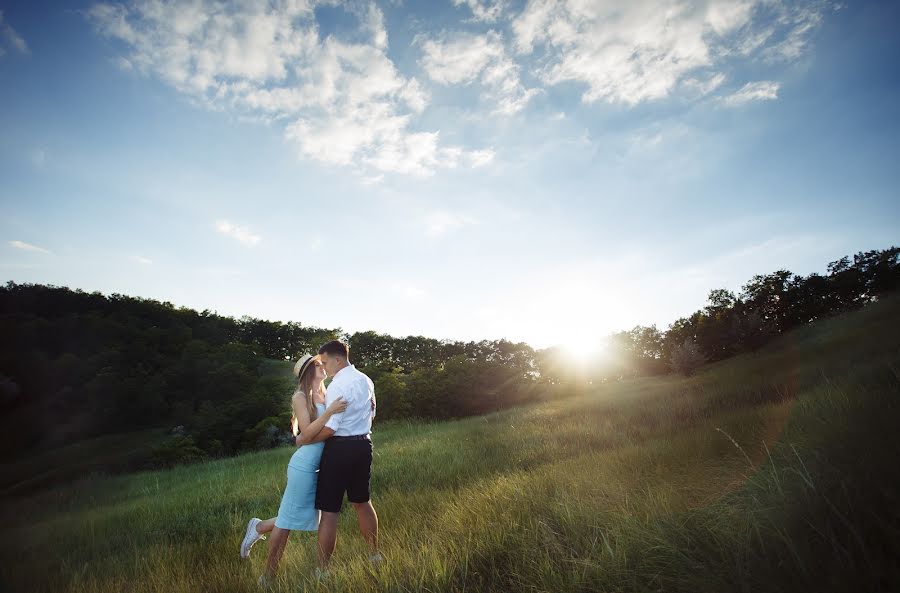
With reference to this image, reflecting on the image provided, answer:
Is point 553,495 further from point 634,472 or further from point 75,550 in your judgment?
point 75,550

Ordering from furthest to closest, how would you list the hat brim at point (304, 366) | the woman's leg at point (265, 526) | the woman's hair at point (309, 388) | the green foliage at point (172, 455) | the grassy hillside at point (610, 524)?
1. the green foliage at point (172, 455)
2. the woman's leg at point (265, 526)
3. the hat brim at point (304, 366)
4. the woman's hair at point (309, 388)
5. the grassy hillside at point (610, 524)

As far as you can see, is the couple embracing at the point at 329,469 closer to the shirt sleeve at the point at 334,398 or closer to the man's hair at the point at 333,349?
the shirt sleeve at the point at 334,398

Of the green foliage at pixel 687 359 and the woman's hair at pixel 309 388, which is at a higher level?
the woman's hair at pixel 309 388

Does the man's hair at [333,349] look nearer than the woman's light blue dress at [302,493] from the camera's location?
No

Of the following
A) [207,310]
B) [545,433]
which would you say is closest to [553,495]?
[545,433]

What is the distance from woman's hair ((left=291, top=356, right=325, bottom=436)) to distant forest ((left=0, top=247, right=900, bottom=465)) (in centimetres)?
2062

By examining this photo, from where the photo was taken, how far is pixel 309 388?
4.04 m

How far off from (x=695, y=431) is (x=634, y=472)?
2358 mm

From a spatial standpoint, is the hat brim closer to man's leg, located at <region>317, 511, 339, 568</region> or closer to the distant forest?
man's leg, located at <region>317, 511, 339, 568</region>

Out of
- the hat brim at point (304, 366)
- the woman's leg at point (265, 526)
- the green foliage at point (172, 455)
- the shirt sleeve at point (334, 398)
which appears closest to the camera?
the shirt sleeve at point (334, 398)

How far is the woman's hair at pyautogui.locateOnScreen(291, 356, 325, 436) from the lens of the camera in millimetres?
3932

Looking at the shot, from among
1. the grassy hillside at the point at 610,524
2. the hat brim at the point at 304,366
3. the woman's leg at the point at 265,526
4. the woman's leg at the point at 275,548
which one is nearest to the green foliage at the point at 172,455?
the grassy hillside at the point at 610,524

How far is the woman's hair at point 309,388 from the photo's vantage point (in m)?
3.93

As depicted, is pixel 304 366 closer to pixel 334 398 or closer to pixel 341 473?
pixel 334 398
